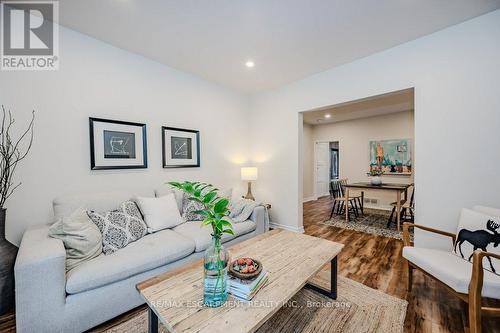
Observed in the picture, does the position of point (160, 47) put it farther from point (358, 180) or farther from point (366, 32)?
point (358, 180)

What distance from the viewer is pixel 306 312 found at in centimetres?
170

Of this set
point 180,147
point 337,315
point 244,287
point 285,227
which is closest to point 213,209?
point 244,287

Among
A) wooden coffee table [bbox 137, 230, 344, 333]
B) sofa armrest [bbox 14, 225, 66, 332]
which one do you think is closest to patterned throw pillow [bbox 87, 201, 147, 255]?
sofa armrest [bbox 14, 225, 66, 332]

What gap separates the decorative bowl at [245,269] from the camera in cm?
123

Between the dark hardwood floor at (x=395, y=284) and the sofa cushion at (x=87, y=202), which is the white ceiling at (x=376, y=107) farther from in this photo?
the sofa cushion at (x=87, y=202)

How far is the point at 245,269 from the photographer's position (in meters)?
1.26

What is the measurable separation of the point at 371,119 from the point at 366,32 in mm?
4015

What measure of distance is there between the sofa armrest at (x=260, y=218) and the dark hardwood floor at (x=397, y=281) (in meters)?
1.05

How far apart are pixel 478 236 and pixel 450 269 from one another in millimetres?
464

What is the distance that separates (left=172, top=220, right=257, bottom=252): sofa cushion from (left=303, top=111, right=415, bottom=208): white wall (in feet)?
14.0

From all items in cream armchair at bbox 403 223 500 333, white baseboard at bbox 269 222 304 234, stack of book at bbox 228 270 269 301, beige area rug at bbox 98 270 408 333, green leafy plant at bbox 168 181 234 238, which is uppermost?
green leafy plant at bbox 168 181 234 238

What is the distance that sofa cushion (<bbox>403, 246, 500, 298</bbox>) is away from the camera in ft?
4.51

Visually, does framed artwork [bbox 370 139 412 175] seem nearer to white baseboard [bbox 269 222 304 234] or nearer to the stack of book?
white baseboard [bbox 269 222 304 234]

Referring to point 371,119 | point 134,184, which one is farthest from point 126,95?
point 371,119
